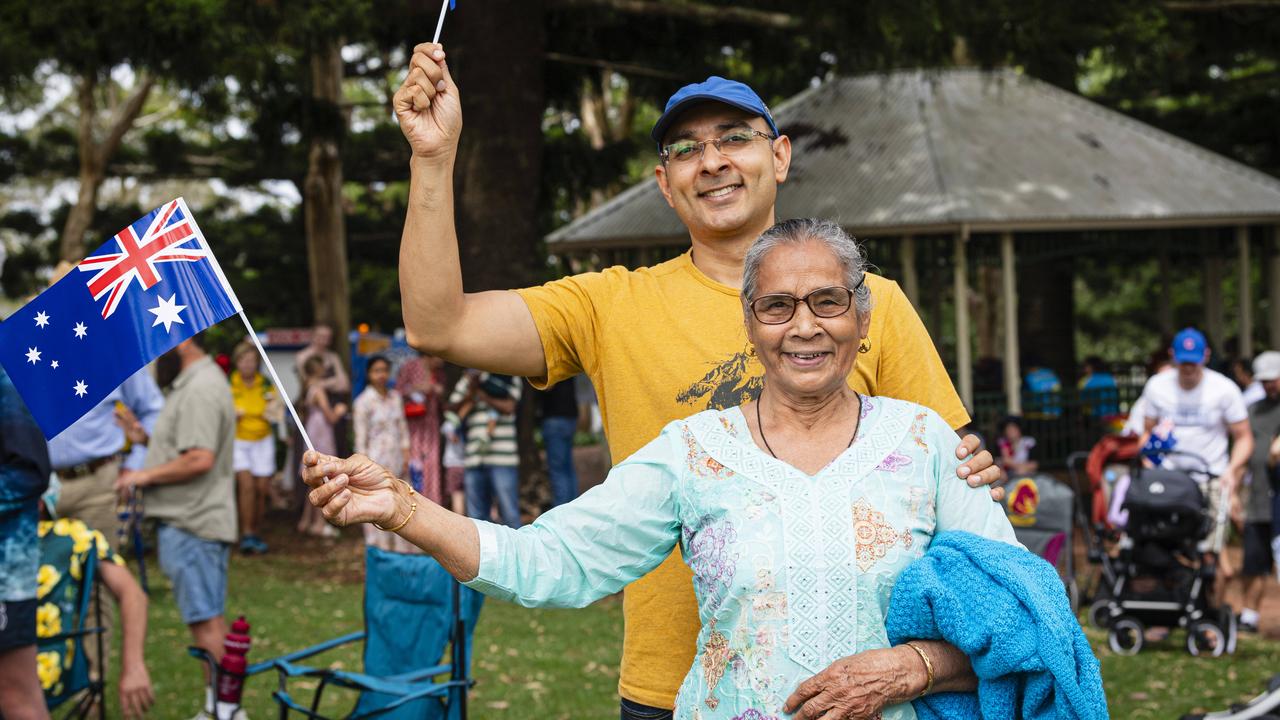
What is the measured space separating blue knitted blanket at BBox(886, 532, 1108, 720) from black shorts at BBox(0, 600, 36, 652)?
3.19 meters

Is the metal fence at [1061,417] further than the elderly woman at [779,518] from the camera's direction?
Yes

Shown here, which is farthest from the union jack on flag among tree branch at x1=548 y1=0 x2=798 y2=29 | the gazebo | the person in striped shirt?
the gazebo

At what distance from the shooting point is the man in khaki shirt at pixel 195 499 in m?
6.58

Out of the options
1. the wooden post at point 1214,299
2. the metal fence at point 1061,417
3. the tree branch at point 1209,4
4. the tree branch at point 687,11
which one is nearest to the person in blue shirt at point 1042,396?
the metal fence at point 1061,417

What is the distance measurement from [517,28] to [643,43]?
2.24 metres

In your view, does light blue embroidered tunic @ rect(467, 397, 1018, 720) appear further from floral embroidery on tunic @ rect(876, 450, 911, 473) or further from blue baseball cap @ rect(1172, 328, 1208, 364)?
blue baseball cap @ rect(1172, 328, 1208, 364)

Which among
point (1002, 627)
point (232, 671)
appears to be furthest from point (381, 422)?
point (1002, 627)

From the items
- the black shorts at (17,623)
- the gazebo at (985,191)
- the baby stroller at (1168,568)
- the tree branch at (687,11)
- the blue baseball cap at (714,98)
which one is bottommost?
the baby stroller at (1168,568)

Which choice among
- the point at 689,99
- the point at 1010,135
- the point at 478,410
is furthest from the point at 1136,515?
the point at 1010,135

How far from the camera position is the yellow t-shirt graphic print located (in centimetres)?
291

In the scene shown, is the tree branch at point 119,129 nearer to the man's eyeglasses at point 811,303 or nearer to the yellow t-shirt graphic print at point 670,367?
the yellow t-shirt graphic print at point 670,367

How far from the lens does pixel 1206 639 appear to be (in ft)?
27.7

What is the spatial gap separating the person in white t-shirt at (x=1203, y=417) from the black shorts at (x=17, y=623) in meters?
7.09

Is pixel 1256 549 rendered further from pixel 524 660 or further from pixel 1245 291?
pixel 1245 291
